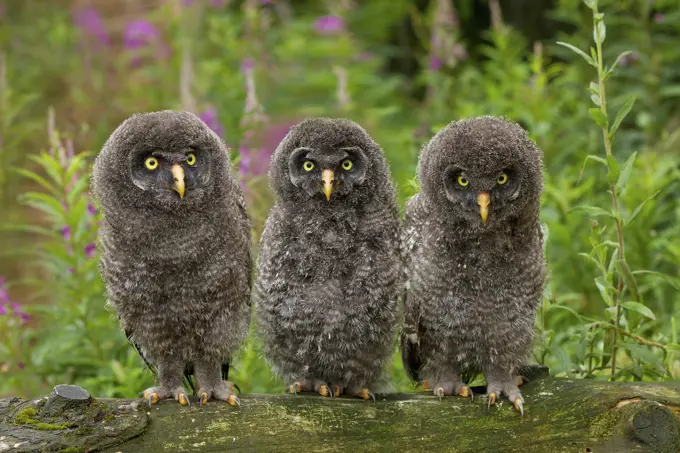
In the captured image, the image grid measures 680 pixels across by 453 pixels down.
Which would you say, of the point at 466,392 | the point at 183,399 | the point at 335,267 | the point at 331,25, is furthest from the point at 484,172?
the point at 331,25

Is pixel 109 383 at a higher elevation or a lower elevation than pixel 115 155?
lower

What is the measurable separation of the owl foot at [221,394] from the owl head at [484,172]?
41.1 inches

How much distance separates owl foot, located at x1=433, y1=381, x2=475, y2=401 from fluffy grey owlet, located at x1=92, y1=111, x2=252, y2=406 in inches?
30.6

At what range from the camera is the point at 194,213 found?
336 centimetres

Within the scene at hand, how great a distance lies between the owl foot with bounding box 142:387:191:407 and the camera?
3219 millimetres

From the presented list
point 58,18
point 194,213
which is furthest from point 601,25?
point 58,18

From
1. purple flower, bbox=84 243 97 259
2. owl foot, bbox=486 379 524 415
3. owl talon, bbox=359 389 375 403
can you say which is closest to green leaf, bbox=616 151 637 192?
owl foot, bbox=486 379 524 415

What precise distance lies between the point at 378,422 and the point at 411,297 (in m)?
0.52

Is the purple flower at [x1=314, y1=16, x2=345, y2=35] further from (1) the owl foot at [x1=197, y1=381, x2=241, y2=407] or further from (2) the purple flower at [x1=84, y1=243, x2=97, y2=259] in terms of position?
(1) the owl foot at [x1=197, y1=381, x2=241, y2=407]

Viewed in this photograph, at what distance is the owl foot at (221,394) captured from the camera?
10.6 ft

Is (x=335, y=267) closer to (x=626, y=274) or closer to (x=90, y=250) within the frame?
(x=626, y=274)

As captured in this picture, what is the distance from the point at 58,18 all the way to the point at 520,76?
5690 millimetres

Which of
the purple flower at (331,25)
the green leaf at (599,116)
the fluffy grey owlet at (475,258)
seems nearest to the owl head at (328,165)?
the fluffy grey owlet at (475,258)

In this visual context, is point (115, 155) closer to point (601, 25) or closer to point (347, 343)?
point (347, 343)
